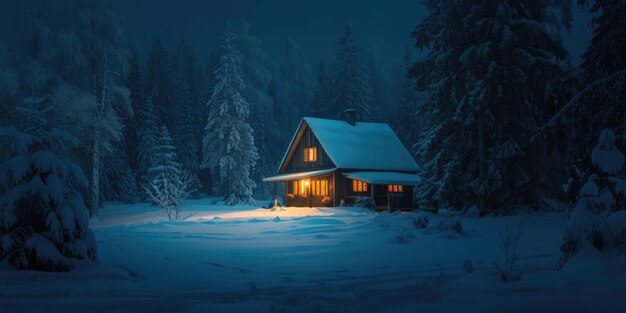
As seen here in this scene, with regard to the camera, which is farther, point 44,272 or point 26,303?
point 44,272

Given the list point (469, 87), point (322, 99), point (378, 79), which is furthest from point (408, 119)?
point (469, 87)

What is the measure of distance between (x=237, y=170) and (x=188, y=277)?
34002 mm

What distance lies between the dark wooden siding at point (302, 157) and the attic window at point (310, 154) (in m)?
0.24

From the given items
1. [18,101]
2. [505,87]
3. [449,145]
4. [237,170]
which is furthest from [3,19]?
[505,87]

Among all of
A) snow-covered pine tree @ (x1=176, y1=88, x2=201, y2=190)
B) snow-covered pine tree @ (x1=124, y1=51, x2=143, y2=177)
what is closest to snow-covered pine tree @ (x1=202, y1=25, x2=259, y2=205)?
snow-covered pine tree @ (x1=176, y1=88, x2=201, y2=190)

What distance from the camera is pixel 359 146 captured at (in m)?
36.9

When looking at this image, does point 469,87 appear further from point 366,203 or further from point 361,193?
→ point 361,193

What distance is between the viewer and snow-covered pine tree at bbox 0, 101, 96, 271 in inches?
322

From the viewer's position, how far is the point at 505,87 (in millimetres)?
20672

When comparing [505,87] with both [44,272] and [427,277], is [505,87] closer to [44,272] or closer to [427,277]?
[427,277]

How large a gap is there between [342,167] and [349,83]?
24616mm

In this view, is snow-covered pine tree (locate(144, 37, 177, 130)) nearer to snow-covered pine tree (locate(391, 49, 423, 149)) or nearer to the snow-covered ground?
snow-covered pine tree (locate(391, 49, 423, 149))

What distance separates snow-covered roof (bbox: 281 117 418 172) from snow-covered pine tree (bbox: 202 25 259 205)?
5.43 metres

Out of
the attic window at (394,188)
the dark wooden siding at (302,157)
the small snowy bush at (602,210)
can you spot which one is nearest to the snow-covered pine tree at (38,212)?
the small snowy bush at (602,210)
